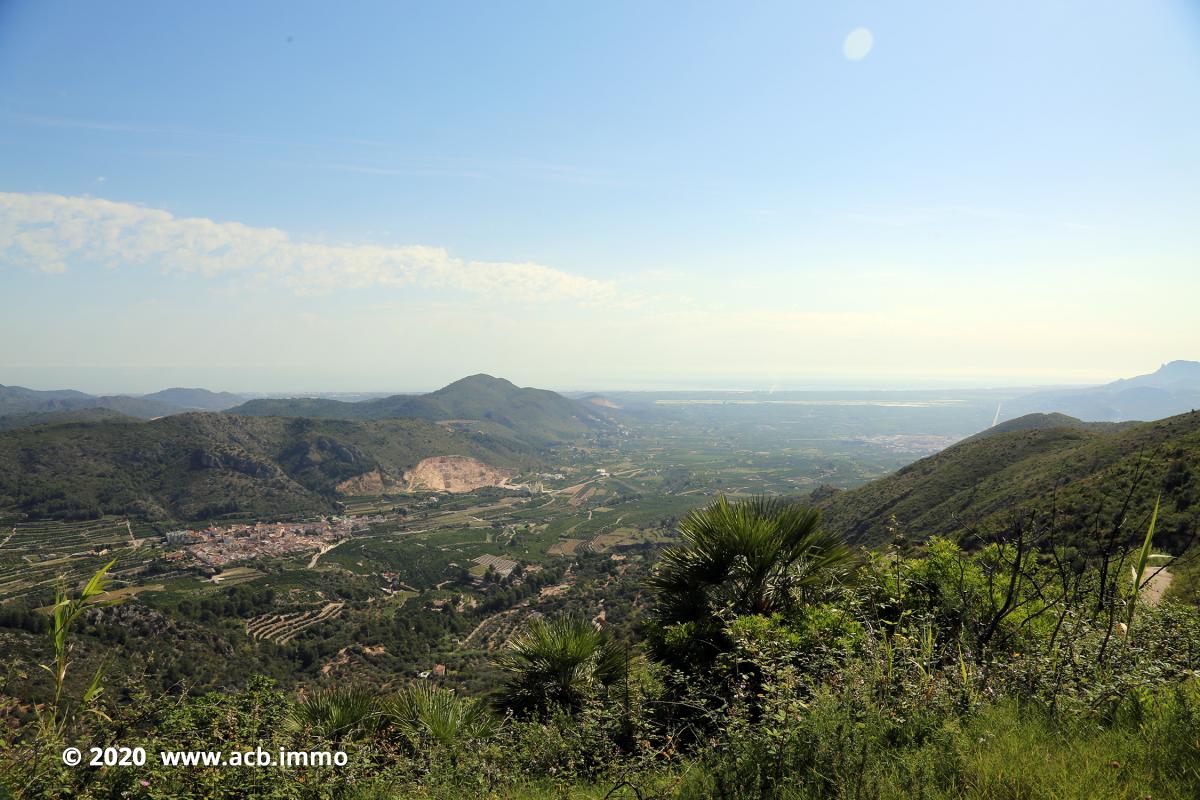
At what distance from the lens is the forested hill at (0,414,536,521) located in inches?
3573

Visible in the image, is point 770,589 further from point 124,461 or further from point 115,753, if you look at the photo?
point 124,461

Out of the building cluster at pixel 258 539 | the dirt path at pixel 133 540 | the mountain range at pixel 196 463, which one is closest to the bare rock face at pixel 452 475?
the mountain range at pixel 196 463

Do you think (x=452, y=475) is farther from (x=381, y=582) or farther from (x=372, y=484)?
(x=381, y=582)

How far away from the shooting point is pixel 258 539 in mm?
82750

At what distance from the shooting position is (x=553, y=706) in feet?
23.6

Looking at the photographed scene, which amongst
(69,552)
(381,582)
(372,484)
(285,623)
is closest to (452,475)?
(372,484)

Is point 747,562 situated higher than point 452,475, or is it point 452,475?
point 747,562

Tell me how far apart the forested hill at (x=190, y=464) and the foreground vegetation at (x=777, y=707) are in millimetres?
113897

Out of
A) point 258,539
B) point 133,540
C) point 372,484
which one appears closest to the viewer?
point 133,540

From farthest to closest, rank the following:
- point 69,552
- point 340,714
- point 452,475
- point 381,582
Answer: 1. point 452,475
2. point 69,552
3. point 381,582
4. point 340,714

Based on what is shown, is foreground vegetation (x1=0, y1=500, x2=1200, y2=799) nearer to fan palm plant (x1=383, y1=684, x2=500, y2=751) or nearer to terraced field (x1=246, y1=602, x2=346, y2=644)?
fan palm plant (x1=383, y1=684, x2=500, y2=751)

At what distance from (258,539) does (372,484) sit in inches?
1600

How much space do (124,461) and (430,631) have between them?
318 feet

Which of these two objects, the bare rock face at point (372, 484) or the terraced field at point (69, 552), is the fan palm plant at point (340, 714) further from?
the bare rock face at point (372, 484)
